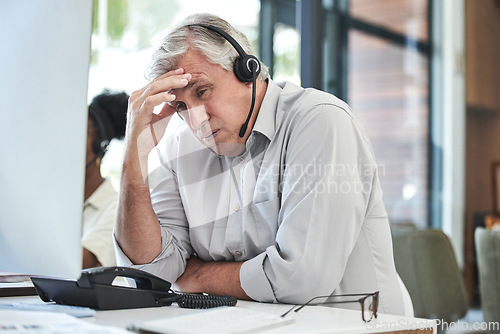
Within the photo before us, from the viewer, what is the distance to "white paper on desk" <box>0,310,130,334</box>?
2.47ft

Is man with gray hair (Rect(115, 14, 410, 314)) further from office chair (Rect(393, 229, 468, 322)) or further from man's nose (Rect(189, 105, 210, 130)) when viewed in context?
office chair (Rect(393, 229, 468, 322))

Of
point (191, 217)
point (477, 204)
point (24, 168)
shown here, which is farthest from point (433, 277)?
point (477, 204)

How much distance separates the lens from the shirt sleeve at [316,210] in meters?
1.18

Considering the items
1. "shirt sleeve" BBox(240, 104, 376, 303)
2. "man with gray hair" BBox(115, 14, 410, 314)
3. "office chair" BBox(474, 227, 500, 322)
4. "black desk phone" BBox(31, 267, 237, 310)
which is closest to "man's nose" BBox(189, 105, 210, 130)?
"man with gray hair" BBox(115, 14, 410, 314)

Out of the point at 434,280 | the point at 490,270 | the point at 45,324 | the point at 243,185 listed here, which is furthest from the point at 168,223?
the point at 490,270

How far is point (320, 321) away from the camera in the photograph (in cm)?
90

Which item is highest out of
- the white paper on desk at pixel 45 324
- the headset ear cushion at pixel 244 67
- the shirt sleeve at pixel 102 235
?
the headset ear cushion at pixel 244 67

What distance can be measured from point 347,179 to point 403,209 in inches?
112

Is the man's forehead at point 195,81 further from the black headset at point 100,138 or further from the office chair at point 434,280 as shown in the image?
the office chair at point 434,280

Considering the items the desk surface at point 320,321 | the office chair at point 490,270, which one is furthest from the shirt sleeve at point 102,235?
the office chair at point 490,270

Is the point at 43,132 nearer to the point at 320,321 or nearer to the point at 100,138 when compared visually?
the point at 320,321

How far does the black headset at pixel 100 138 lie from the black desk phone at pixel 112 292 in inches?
44.3

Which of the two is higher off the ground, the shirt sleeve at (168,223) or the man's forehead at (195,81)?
the man's forehead at (195,81)

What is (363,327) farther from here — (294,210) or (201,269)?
(201,269)
